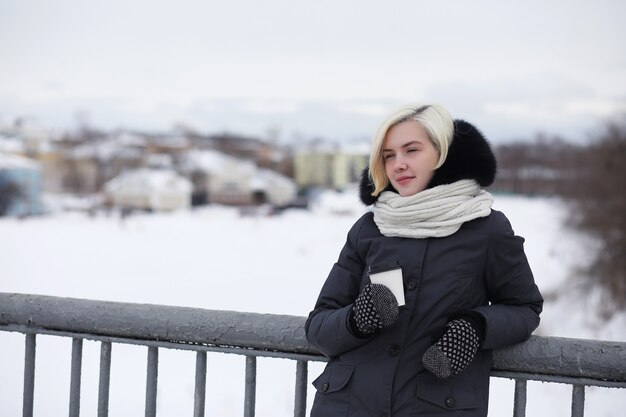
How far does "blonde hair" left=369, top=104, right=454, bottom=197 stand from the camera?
221cm

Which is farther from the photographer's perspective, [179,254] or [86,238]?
[86,238]

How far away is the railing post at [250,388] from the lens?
2.47 metres

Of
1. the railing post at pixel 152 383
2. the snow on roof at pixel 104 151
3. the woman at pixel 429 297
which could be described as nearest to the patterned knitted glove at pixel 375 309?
the woman at pixel 429 297

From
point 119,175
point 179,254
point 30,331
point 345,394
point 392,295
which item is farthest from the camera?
point 119,175

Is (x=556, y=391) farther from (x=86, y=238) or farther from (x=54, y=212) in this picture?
(x=54, y=212)

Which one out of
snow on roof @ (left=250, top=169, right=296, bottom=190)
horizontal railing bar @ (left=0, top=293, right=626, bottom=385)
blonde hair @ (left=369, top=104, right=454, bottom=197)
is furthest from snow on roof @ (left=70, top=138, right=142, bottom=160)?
blonde hair @ (left=369, top=104, right=454, bottom=197)

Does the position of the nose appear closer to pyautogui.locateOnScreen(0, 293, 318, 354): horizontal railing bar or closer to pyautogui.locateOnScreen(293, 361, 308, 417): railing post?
pyautogui.locateOnScreen(0, 293, 318, 354): horizontal railing bar

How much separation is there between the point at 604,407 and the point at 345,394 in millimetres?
9337

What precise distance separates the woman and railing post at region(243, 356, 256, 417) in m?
0.35

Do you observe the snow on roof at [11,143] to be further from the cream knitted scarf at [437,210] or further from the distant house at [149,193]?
the cream knitted scarf at [437,210]

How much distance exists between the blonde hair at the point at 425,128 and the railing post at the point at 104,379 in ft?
4.03

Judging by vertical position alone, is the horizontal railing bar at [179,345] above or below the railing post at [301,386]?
above

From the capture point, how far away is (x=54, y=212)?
77.1m

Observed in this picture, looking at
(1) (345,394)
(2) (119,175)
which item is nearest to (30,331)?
(1) (345,394)
